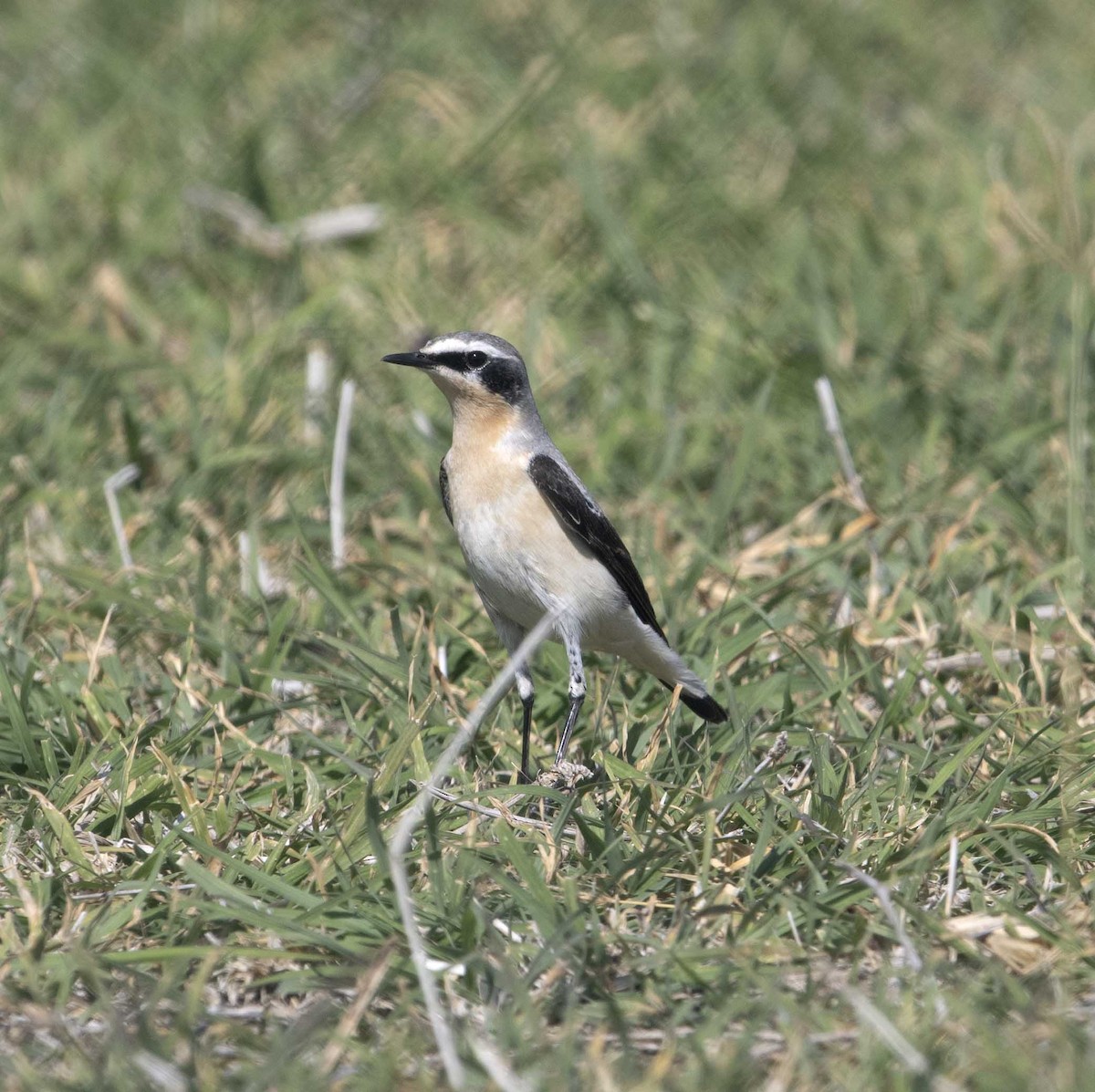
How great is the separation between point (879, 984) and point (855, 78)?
8.53 meters

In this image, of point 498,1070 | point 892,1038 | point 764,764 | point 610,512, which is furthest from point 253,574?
point 892,1038

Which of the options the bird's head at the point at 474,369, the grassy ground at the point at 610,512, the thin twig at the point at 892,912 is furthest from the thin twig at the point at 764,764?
the bird's head at the point at 474,369

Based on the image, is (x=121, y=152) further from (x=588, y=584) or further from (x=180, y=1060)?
(x=180, y=1060)

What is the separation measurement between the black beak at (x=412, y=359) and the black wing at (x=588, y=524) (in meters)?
0.55

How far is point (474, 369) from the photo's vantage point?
5707 millimetres

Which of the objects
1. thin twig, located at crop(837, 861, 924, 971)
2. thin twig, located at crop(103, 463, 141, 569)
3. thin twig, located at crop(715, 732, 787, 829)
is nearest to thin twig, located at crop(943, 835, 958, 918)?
thin twig, located at crop(837, 861, 924, 971)

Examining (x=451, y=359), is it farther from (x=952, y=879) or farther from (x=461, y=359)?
(x=952, y=879)

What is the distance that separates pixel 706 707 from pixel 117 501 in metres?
3.09

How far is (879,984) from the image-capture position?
3.70 metres

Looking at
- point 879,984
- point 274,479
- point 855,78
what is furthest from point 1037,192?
point 879,984

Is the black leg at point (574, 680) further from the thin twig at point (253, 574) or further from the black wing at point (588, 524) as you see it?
the thin twig at point (253, 574)

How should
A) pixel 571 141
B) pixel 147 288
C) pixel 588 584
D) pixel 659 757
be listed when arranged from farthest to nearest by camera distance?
pixel 571 141 → pixel 147 288 → pixel 588 584 → pixel 659 757

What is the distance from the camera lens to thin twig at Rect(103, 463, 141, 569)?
250 inches

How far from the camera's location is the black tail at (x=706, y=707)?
17.7 ft
